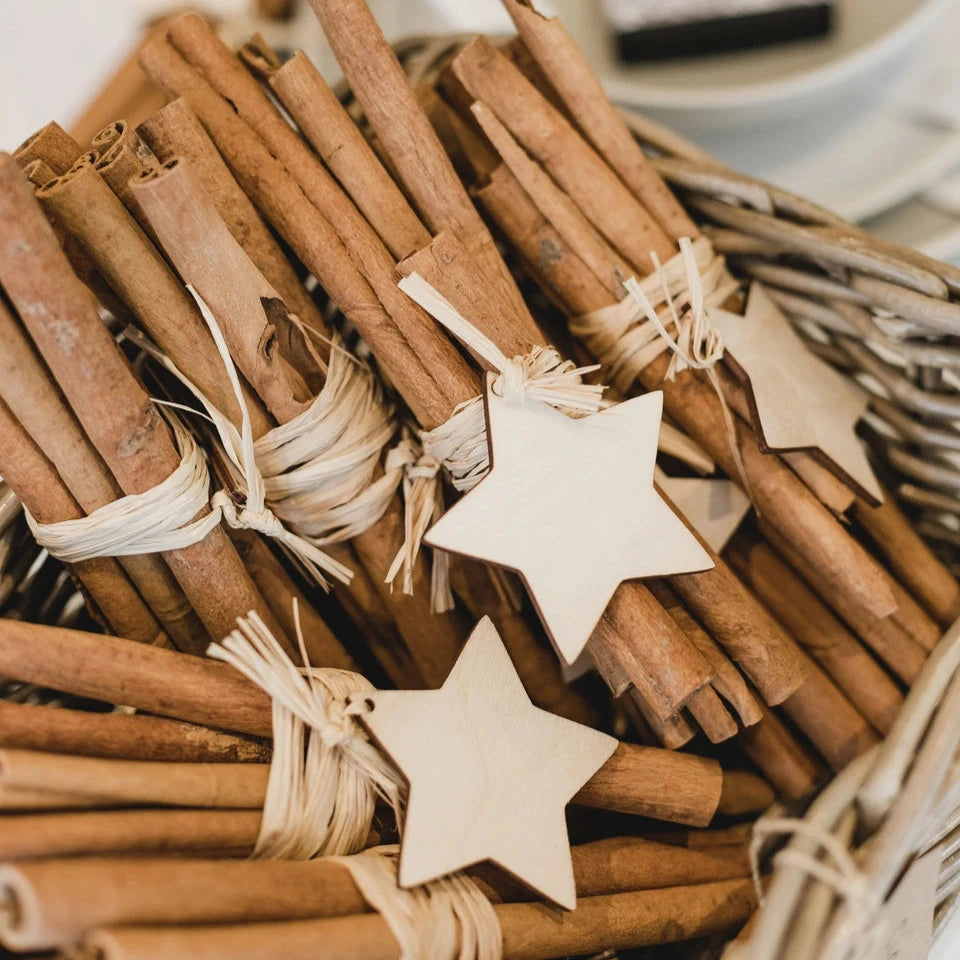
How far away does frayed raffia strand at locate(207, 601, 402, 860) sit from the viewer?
1.60 ft

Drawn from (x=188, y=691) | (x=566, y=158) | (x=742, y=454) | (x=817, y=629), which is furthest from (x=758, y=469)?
(x=188, y=691)

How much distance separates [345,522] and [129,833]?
8.8 inches

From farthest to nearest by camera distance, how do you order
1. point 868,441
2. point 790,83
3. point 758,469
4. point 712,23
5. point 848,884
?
point 712,23
point 790,83
point 868,441
point 758,469
point 848,884

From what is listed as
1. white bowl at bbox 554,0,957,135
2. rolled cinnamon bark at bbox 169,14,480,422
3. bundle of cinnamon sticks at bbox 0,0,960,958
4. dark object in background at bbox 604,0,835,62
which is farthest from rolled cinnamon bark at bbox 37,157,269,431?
dark object in background at bbox 604,0,835,62

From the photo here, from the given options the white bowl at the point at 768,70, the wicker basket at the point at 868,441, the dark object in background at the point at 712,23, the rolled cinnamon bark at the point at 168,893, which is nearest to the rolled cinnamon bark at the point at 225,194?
the wicker basket at the point at 868,441

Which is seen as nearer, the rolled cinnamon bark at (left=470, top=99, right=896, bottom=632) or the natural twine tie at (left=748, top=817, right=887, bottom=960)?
the natural twine tie at (left=748, top=817, right=887, bottom=960)

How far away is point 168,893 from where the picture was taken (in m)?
0.41

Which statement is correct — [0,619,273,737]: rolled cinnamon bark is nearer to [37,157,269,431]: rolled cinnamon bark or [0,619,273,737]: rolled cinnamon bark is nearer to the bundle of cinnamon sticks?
the bundle of cinnamon sticks

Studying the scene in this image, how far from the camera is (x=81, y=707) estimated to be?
0.58 meters

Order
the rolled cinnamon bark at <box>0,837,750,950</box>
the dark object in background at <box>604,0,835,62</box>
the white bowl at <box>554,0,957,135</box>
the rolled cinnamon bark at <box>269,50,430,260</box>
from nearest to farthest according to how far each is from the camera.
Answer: the rolled cinnamon bark at <box>0,837,750,950</box>
the rolled cinnamon bark at <box>269,50,430,260</box>
the white bowl at <box>554,0,957,135</box>
the dark object in background at <box>604,0,835,62</box>

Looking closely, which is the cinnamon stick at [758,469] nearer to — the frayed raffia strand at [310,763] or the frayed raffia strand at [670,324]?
the frayed raffia strand at [670,324]

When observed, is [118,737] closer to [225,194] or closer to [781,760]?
[225,194]

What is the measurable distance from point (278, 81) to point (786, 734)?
55cm

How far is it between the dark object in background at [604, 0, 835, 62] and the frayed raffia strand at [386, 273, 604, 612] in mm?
637
